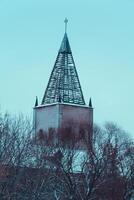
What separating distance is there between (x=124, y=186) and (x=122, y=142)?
7109mm

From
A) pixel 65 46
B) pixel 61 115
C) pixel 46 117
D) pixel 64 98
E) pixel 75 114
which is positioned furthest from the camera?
pixel 65 46

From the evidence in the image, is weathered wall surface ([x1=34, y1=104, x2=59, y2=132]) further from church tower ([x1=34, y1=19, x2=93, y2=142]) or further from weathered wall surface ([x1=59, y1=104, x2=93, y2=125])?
weathered wall surface ([x1=59, y1=104, x2=93, y2=125])

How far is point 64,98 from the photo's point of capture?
8800 cm

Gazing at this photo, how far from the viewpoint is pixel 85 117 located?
8644 cm

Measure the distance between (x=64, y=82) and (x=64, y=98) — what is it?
5.46 ft

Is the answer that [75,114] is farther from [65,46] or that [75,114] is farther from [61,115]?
[65,46]

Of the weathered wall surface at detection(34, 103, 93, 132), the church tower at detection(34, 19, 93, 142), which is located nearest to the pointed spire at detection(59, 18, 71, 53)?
the church tower at detection(34, 19, 93, 142)

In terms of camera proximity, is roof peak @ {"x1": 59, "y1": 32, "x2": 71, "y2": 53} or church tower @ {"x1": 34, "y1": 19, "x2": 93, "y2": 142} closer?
church tower @ {"x1": 34, "y1": 19, "x2": 93, "y2": 142}

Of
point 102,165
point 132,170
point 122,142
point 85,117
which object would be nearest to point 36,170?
point 102,165

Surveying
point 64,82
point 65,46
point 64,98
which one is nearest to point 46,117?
point 64,98

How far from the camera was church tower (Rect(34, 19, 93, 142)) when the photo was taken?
86.4 m

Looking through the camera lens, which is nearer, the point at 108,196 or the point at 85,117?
the point at 108,196

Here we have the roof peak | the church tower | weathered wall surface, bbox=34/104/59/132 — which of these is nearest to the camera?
weathered wall surface, bbox=34/104/59/132

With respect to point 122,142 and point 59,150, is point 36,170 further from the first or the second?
point 122,142
